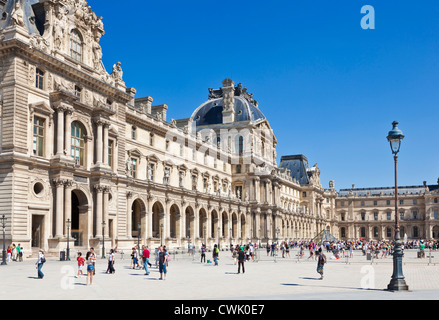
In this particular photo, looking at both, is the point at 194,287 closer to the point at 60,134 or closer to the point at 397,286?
the point at 397,286

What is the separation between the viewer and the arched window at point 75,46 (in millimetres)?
42188

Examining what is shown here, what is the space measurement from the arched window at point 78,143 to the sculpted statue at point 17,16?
8.94m

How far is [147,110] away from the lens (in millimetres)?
62844

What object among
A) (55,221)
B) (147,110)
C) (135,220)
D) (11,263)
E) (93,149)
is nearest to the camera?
(11,263)

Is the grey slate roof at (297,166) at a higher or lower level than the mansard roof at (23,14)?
lower

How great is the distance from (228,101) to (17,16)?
59.1 metres

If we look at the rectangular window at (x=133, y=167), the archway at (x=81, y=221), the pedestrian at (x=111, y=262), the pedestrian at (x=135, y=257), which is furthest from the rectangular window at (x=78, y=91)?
the pedestrian at (x=111, y=262)

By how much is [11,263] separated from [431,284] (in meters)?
24.5

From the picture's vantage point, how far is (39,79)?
38125 mm

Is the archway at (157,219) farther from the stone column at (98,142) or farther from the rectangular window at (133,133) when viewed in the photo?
the stone column at (98,142)

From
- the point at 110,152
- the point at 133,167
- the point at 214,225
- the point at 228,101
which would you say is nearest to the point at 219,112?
the point at 228,101

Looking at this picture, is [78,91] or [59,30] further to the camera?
[78,91]
